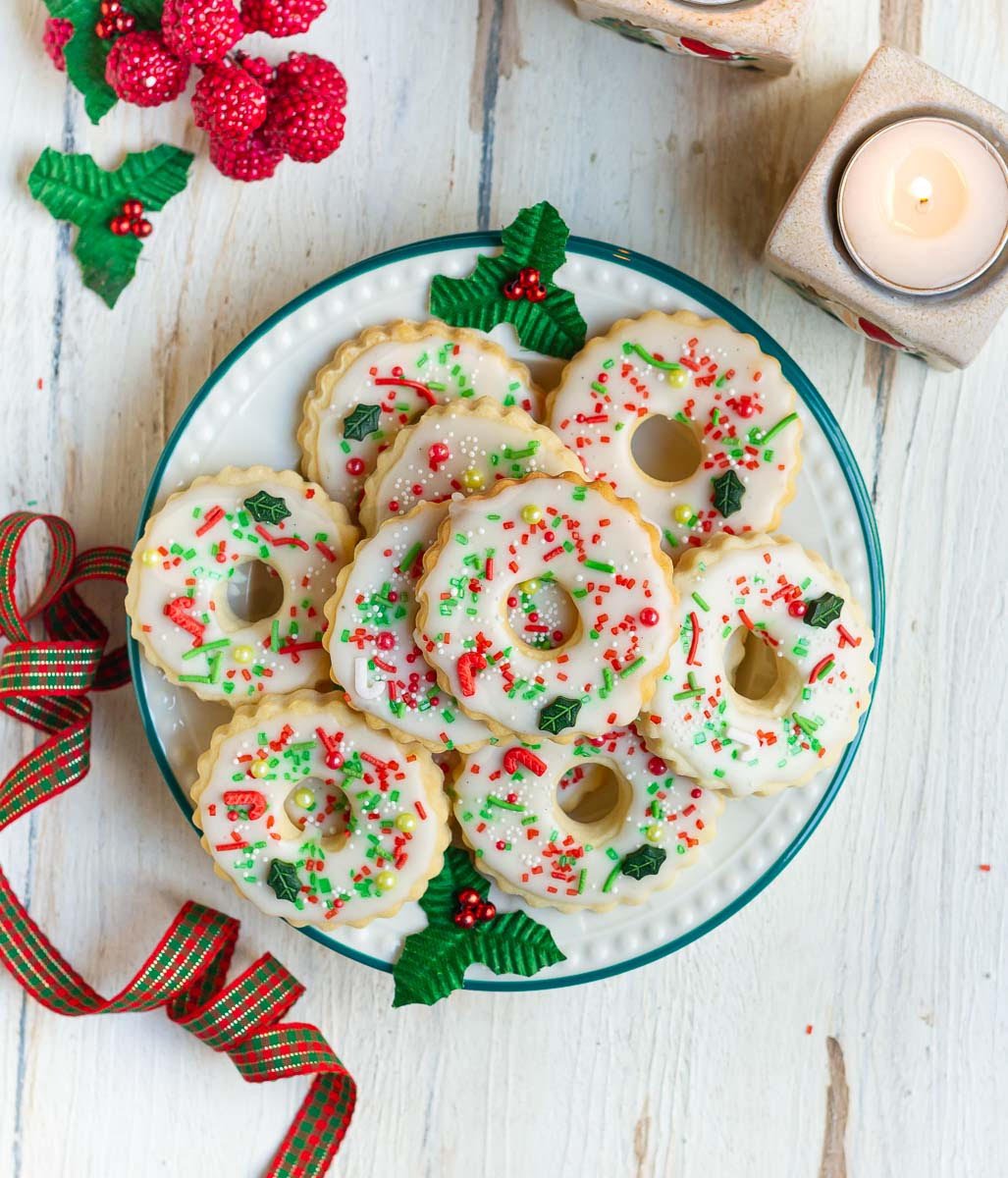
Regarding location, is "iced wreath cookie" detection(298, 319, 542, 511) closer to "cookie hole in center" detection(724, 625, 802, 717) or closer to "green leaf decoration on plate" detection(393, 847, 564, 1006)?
"cookie hole in center" detection(724, 625, 802, 717)

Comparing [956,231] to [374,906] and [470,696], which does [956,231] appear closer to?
[470,696]

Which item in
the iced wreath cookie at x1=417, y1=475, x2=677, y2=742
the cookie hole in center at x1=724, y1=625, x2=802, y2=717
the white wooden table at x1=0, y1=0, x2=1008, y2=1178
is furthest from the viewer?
the white wooden table at x1=0, y1=0, x2=1008, y2=1178

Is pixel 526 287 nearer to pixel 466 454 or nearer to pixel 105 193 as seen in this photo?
pixel 466 454

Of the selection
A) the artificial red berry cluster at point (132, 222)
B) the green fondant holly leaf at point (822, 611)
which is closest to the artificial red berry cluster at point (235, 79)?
the artificial red berry cluster at point (132, 222)

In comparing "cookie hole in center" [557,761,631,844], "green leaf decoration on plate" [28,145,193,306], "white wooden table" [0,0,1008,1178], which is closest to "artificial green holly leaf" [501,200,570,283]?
"white wooden table" [0,0,1008,1178]

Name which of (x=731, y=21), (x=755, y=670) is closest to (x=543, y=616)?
(x=755, y=670)
